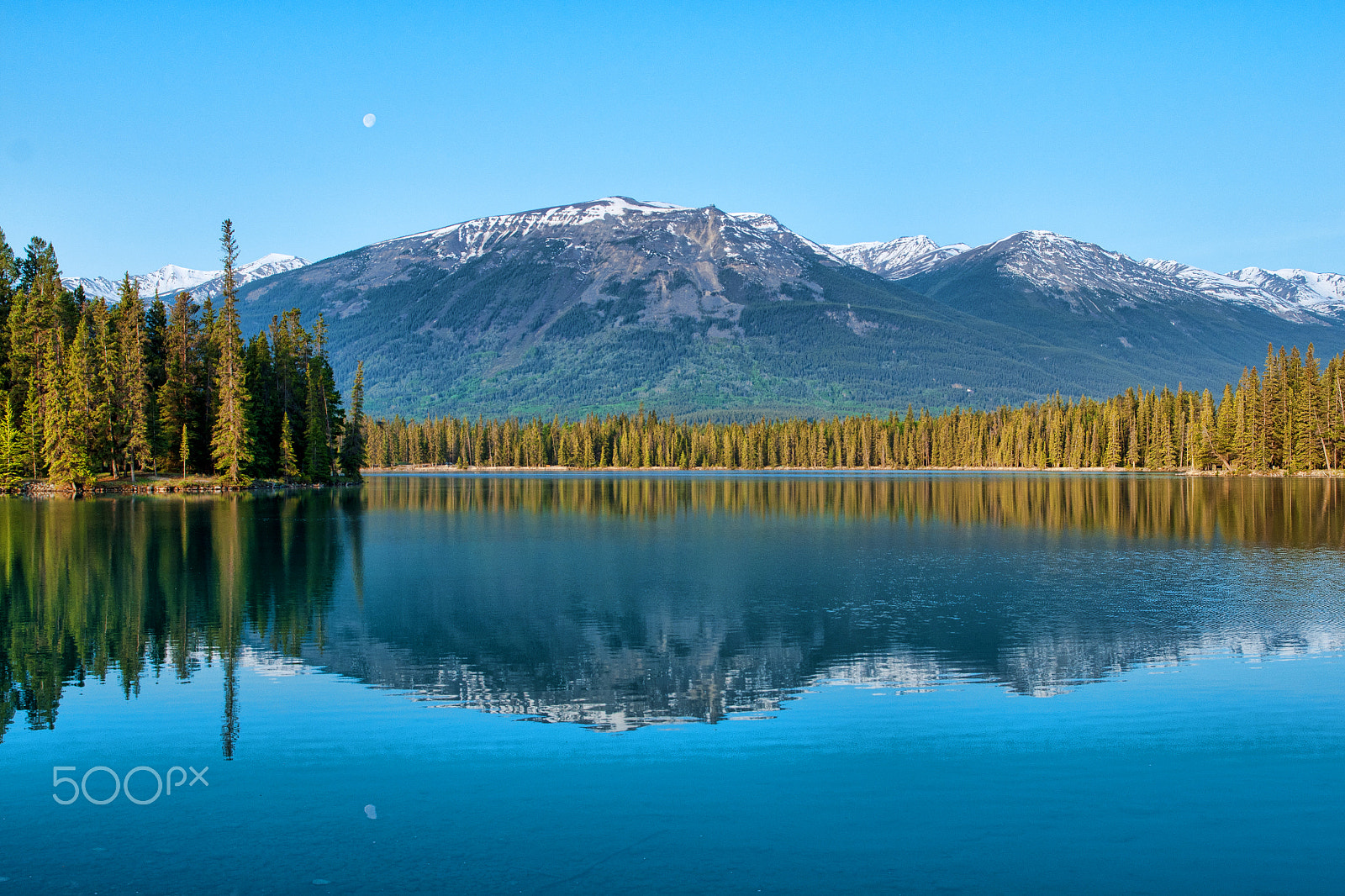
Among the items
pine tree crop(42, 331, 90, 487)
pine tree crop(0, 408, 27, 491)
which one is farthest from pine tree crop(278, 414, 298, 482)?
pine tree crop(0, 408, 27, 491)

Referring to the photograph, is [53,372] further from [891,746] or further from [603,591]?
[891,746]

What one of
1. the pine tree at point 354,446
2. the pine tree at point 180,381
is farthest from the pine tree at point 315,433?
the pine tree at point 180,381

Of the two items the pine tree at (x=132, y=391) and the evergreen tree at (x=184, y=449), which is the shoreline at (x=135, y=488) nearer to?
the pine tree at (x=132, y=391)

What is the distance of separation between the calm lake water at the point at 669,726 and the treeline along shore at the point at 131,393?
54.4 metres

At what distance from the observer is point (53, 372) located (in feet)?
282

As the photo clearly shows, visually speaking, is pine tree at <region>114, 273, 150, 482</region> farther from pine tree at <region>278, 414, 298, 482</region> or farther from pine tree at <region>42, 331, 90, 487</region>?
pine tree at <region>278, 414, 298, 482</region>

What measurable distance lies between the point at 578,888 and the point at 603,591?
2169 cm

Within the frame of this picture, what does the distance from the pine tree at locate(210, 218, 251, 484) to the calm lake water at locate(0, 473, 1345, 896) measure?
53.8 m

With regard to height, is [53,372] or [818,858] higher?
[53,372]

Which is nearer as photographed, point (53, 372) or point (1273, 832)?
point (1273, 832)

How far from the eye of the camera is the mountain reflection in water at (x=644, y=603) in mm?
20266

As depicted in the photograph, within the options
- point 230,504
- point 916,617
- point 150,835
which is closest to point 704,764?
point 150,835

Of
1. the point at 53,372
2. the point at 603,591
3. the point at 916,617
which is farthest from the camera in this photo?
the point at 53,372

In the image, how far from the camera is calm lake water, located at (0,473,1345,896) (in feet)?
36.9
